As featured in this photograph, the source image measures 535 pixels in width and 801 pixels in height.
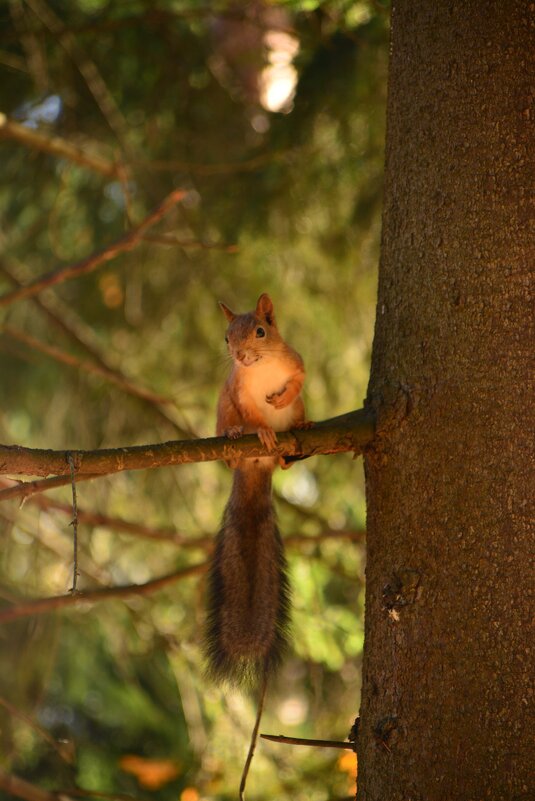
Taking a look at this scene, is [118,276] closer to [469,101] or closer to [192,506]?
[192,506]

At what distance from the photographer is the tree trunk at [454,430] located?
126 cm

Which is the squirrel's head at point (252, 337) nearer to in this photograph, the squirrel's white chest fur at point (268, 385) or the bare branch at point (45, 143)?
the squirrel's white chest fur at point (268, 385)

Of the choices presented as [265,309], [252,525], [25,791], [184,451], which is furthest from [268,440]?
[25,791]

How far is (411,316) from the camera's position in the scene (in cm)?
147

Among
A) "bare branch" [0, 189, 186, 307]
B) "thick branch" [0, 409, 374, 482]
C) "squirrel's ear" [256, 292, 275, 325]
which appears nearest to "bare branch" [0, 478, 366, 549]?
"bare branch" [0, 189, 186, 307]

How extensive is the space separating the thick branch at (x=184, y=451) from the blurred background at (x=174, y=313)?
3.03ft

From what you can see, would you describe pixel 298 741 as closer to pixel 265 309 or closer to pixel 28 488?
pixel 28 488

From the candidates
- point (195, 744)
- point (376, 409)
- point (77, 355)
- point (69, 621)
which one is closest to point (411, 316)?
point (376, 409)

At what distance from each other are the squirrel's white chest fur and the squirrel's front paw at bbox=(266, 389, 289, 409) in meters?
0.01

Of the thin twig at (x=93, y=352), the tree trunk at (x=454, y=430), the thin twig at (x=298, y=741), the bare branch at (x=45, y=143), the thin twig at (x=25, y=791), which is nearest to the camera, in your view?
the tree trunk at (x=454, y=430)

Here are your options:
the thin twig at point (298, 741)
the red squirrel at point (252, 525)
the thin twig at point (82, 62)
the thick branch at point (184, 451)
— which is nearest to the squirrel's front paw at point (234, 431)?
the red squirrel at point (252, 525)

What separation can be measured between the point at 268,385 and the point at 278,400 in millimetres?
48

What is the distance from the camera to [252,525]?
191cm

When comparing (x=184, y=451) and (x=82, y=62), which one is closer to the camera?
(x=184, y=451)
